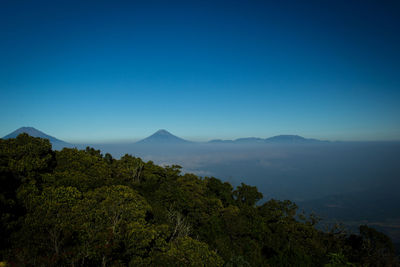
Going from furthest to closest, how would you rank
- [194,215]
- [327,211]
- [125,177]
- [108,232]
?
[327,211], [125,177], [194,215], [108,232]

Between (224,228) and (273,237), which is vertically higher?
(224,228)

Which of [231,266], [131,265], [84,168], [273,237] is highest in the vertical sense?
[84,168]

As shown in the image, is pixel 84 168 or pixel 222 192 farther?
pixel 222 192

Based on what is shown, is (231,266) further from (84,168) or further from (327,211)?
(327,211)

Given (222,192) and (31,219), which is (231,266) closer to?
(31,219)

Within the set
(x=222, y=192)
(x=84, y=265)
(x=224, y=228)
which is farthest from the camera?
(x=222, y=192)

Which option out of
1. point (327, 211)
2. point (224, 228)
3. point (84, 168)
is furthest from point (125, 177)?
point (327, 211)
